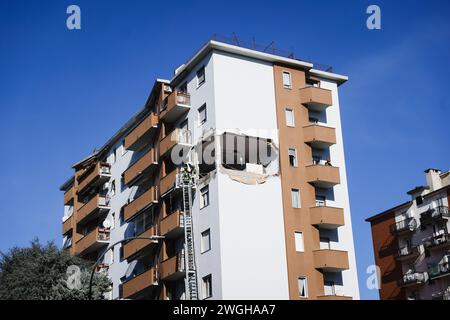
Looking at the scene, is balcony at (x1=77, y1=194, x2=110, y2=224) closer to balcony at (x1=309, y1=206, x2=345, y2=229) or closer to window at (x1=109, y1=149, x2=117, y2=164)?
window at (x1=109, y1=149, x2=117, y2=164)

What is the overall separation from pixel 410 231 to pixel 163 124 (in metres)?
35.0

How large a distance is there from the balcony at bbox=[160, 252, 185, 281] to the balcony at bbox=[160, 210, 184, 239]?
1.57 meters

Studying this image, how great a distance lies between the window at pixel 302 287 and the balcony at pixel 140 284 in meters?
10.3

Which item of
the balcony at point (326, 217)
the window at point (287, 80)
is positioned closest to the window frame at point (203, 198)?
the balcony at point (326, 217)

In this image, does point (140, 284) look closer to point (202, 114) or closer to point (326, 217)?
point (202, 114)

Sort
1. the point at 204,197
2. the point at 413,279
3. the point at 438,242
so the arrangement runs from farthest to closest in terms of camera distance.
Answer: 1. the point at 413,279
2. the point at 438,242
3. the point at 204,197

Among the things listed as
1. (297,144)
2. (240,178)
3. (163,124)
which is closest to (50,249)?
(163,124)

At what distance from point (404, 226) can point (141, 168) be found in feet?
114

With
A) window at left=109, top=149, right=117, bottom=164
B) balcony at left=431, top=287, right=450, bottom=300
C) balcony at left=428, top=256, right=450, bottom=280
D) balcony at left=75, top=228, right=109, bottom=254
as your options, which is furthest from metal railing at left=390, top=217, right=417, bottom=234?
balcony at left=75, top=228, right=109, bottom=254

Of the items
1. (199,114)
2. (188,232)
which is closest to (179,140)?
(199,114)

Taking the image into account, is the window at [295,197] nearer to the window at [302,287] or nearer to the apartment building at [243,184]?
the apartment building at [243,184]

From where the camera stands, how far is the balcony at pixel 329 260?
141ft

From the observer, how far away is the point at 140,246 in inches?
1953
